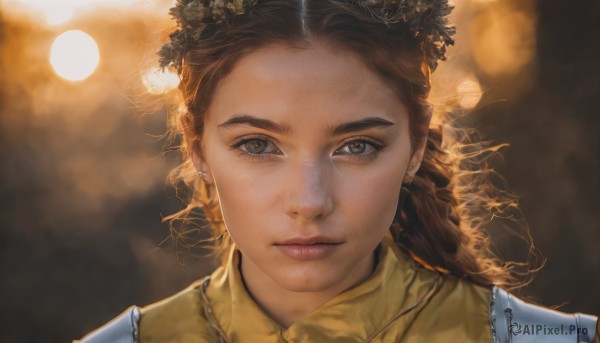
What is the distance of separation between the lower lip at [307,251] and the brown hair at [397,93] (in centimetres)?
39

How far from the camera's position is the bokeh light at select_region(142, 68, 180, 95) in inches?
90.6

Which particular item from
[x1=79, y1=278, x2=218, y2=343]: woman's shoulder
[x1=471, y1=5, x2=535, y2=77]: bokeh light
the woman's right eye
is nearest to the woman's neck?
[x1=79, y1=278, x2=218, y2=343]: woman's shoulder

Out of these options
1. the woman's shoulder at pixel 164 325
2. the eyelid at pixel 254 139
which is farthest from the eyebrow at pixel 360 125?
the woman's shoulder at pixel 164 325

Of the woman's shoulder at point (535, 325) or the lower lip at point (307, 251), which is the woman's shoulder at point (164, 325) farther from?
the woman's shoulder at point (535, 325)

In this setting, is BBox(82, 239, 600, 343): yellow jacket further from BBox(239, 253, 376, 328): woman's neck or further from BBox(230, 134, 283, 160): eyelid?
BBox(230, 134, 283, 160): eyelid

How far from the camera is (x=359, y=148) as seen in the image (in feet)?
6.43

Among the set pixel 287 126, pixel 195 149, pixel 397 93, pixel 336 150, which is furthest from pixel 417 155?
pixel 195 149

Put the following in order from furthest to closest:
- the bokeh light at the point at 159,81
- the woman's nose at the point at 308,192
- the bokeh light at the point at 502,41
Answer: the bokeh light at the point at 502,41
the bokeh light at the point at 159,81
the woman's nose at the point at 308,192

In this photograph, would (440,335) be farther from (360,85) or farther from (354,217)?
(360,85)

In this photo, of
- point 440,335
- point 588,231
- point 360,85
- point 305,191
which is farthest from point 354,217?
point 588,231

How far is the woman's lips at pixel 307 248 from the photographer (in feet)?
6.21

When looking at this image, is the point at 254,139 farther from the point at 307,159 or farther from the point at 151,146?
the point at 151,146

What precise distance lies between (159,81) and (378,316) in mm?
904

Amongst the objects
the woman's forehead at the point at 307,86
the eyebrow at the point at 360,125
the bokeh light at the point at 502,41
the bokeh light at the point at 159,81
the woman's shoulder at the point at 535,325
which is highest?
the bokeh light at the point at 502,41
